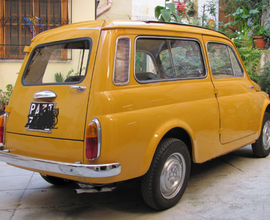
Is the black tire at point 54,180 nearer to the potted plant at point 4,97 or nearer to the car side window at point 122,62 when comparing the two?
the car side window at point 122,62

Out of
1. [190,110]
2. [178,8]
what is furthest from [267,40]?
[190,110]

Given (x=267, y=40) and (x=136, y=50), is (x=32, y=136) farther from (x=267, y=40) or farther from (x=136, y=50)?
(x=267, y=40)

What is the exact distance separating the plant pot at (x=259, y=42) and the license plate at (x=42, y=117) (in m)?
9.61

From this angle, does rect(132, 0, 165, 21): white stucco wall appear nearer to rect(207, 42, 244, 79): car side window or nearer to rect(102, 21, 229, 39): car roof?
rect(207, 42, 244, 79): car side window

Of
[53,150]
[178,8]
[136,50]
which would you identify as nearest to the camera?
[53,150]

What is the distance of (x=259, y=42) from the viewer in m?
10.7

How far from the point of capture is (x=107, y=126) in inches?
100

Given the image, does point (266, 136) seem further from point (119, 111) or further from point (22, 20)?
point (22, 20)

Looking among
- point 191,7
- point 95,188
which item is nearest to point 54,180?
point 95,188

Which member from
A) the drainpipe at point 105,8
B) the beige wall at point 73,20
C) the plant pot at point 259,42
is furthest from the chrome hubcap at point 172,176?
the drainpipe at point 105,8

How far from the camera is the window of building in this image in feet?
27.6

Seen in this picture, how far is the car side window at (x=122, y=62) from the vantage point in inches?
109

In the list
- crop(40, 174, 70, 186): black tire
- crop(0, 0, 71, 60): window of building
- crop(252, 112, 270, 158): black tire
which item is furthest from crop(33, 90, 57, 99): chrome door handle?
crop(0, 0, 71, 60): window of building

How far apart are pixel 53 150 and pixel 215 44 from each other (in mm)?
2571
